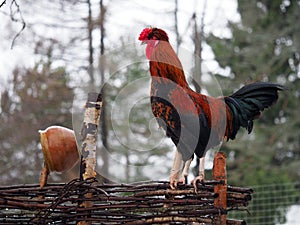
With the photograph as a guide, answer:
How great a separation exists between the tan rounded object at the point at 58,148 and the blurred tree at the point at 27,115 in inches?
180

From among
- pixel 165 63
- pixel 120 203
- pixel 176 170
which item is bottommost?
pixel 120 203

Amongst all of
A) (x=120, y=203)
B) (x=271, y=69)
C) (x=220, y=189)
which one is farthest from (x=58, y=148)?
(x=271, y=69)

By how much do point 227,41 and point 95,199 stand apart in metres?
7.35

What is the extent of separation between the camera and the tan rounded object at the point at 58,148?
7.76 ft

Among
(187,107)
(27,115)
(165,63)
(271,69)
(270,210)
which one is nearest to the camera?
(187,107)

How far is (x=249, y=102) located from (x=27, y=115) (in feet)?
17.6

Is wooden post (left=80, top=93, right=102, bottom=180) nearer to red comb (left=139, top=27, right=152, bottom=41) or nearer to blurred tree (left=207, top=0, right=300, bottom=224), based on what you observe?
red comb (left=139, top=27, right=152, bottom=41)

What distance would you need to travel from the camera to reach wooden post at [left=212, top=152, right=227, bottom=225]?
6.46 feet

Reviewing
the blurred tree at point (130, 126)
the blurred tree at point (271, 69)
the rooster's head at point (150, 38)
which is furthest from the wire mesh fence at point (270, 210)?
the blurred tree at point (271, 69)

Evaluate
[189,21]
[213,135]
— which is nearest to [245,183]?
[189,21]

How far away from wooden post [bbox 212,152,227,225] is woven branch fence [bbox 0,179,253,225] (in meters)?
0.01

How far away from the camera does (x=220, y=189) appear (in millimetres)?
1985

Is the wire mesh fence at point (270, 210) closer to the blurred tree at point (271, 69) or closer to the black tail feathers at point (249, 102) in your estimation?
the black tail feathers at point (249, 102)

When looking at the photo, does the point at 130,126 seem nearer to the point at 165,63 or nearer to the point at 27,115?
the point at 165,63
